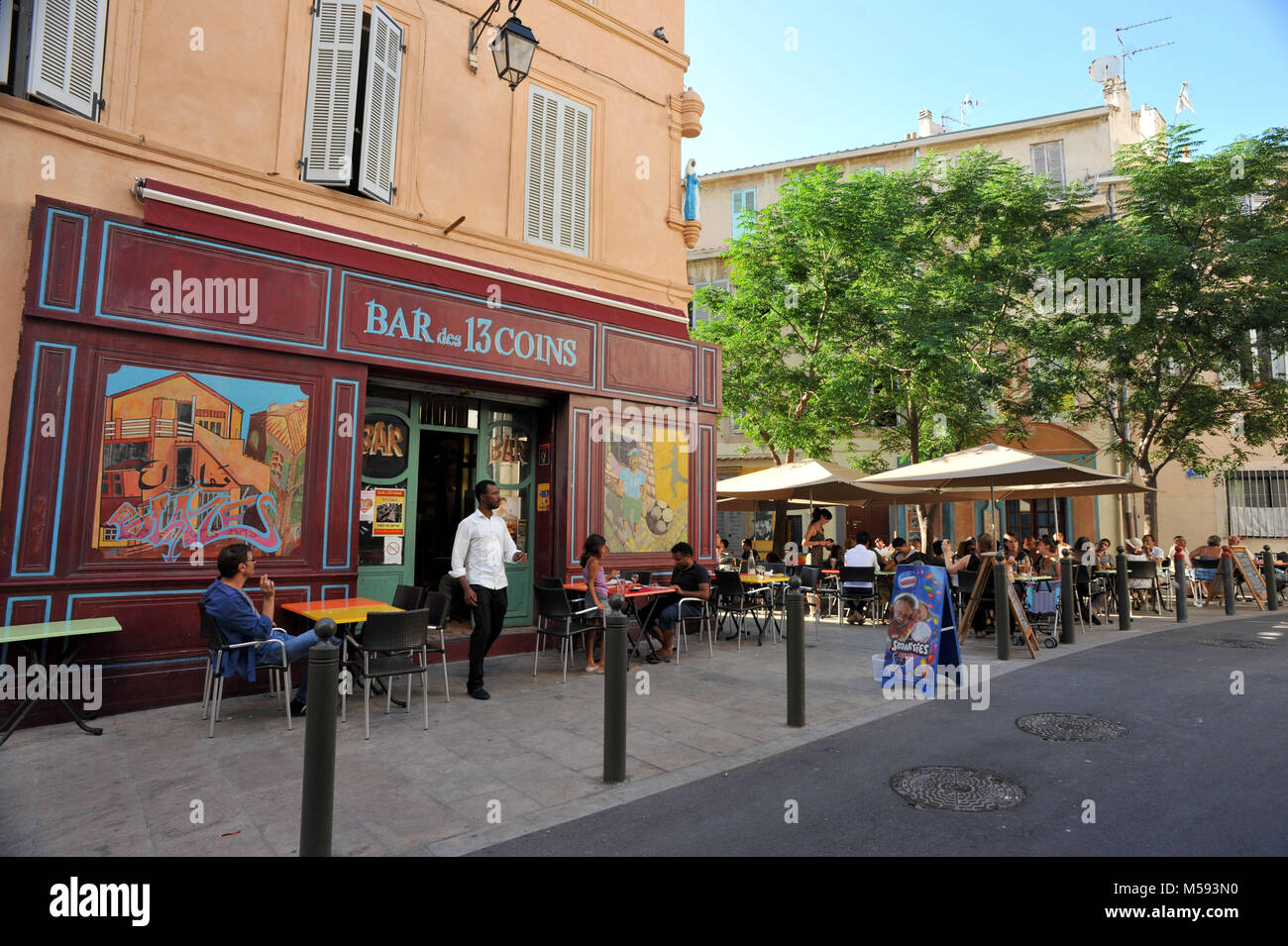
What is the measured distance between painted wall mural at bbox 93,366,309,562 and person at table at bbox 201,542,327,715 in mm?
1297

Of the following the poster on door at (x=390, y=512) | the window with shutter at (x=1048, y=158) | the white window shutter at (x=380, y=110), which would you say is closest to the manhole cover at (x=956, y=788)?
the poster on door at (x=390, y=512)

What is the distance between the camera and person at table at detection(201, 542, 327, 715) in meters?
5.46

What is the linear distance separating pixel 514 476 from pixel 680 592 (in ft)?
9.08

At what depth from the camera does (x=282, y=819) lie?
391 centimetres

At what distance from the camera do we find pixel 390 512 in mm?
8383

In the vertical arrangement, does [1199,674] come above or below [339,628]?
below

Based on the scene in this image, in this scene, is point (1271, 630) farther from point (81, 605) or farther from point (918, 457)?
point (81, 605)

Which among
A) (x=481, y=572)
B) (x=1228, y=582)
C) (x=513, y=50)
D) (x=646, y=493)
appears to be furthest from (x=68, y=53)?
(x=1228, y=582)

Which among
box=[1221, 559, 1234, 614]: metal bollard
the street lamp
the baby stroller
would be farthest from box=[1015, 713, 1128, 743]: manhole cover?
box=[1221, 559, 1234, 614]: metal bollard

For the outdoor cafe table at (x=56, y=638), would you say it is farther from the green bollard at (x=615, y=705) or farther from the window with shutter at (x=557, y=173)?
the window with shutter at (x=557, y=173)
